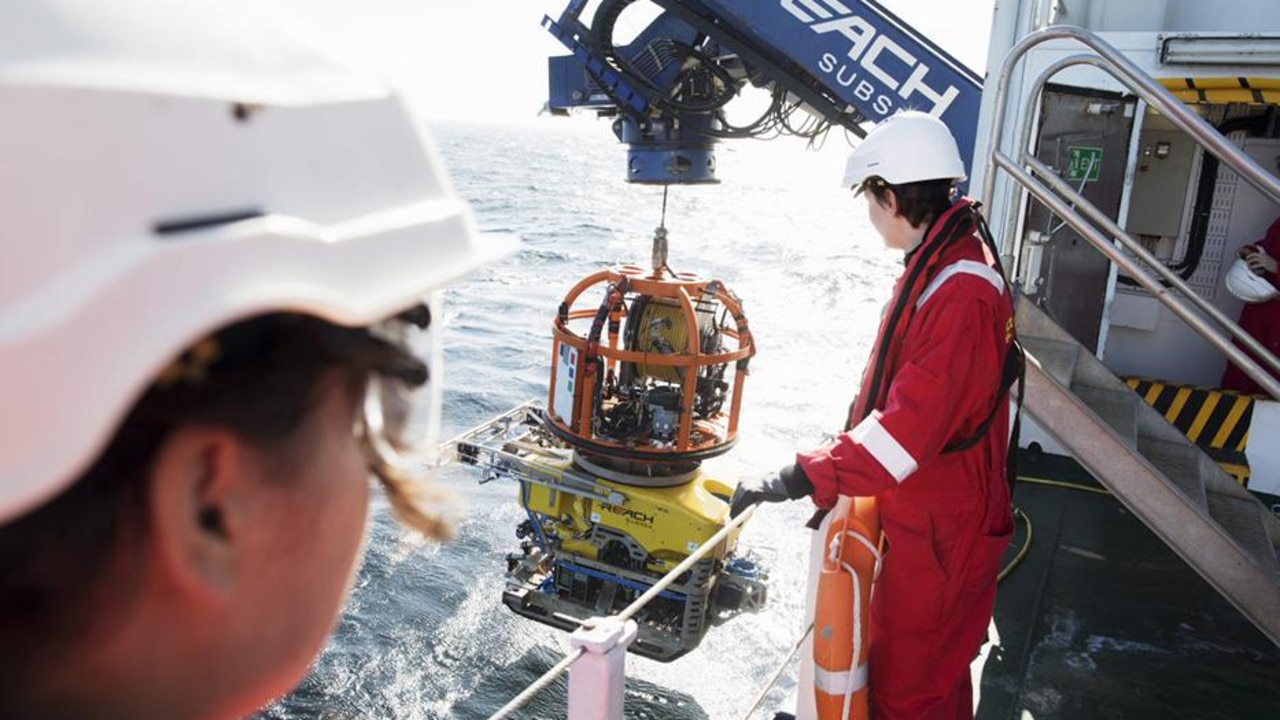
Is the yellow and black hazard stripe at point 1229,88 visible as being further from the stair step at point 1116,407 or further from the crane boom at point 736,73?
the stair step at point 1116,407

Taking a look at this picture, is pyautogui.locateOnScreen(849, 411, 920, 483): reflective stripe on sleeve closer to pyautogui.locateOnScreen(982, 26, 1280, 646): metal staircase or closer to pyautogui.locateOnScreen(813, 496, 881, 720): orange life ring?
pyautogui.locateOnScreen(813, 496, 881, 720): orange life ring

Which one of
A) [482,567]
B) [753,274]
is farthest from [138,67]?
[753,274]

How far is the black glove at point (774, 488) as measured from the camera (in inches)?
110

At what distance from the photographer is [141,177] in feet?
1.88

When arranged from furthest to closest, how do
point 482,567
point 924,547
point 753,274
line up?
point 753,274, point 482,567, point 924,547

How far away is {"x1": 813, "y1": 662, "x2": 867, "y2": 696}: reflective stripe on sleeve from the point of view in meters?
2.83

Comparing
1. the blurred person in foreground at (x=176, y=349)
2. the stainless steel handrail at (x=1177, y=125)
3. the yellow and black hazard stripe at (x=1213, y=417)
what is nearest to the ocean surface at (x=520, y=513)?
the blurred person in foreground at (x=176, y=349)

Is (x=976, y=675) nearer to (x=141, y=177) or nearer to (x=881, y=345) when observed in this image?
(x=881, y=345)

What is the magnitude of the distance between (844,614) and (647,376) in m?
4.41

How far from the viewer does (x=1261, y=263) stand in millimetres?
6172

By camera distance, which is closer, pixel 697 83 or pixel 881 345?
pixel 881 345

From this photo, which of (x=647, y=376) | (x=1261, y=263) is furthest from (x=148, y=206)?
(x=1261, y=263)

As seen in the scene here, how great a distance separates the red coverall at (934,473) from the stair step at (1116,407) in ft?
2.74

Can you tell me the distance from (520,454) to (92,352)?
272 inches
